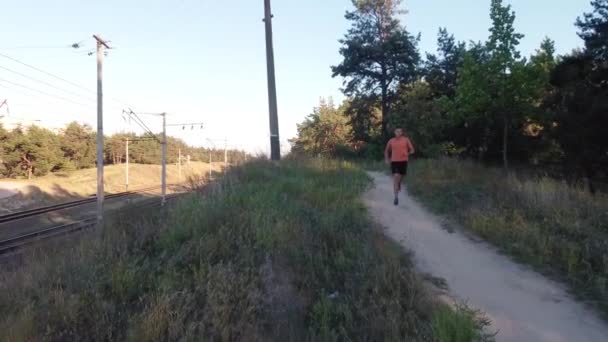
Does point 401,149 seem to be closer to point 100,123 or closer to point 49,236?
point 49,236

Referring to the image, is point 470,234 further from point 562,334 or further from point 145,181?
point 145,181

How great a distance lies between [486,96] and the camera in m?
17.8

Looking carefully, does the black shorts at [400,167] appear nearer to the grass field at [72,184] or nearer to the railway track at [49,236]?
the railway track at [49,236]

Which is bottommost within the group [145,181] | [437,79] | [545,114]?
[145,181]

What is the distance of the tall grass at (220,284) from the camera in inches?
142

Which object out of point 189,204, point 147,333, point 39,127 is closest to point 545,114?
point 189,204

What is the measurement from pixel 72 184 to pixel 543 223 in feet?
172

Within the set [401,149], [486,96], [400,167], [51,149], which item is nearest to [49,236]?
[400,167]

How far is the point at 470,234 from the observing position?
7.10 metres

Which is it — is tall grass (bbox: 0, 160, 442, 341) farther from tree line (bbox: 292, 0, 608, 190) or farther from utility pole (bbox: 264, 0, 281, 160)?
tree line (bbox: 292, 0, 608, 190)

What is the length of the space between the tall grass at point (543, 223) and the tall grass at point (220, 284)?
2.06m

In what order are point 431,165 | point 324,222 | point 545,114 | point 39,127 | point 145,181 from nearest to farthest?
point 324,222, point 431,165, point 545,114, point 39,127, point 145,181

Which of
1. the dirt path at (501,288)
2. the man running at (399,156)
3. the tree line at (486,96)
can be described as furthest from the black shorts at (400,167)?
the tree line at (486,96)

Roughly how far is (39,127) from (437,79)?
55.2 m
